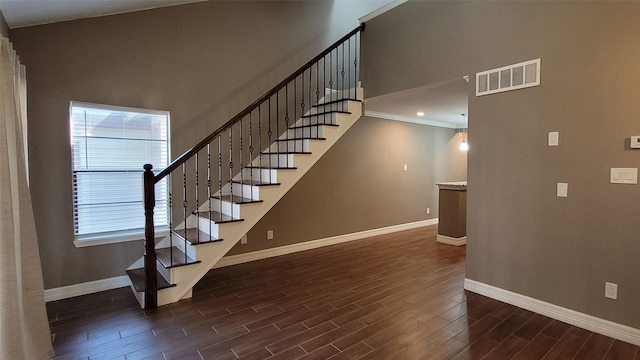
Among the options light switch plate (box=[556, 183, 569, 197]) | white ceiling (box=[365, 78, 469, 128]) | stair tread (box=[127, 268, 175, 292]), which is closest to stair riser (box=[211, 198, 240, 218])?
stair tread (box=[127, 268, 175, 292])

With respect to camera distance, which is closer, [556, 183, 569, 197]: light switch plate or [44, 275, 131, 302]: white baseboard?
[556, 183, 569, 197]: light switch plate

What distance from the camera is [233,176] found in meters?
4.39

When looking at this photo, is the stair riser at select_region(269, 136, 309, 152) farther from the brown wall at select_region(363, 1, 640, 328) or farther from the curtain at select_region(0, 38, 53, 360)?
the curtain at select_region(0, 38, 53, 360)

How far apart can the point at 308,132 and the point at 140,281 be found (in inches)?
108

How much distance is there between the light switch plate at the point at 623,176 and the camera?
2.43 meters

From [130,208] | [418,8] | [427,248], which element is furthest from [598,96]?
[130,208]

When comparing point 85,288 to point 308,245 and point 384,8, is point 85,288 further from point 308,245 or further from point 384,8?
point 384,8

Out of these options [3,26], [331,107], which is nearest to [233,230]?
[331,107]

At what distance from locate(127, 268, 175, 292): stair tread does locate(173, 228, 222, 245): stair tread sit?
448 millimetres

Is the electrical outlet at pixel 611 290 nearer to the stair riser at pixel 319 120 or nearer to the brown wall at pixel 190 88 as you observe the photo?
the stair riser at pixel 319 120

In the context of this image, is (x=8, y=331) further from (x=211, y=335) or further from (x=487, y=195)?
(x=487, y=195)

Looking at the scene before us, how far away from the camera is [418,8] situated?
154 inches

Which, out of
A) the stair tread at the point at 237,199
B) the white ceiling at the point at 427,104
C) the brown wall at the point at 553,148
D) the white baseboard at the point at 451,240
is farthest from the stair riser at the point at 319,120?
the white baseboard at the point at 451,240

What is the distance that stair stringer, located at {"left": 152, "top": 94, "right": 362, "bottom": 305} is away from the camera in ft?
10.4
